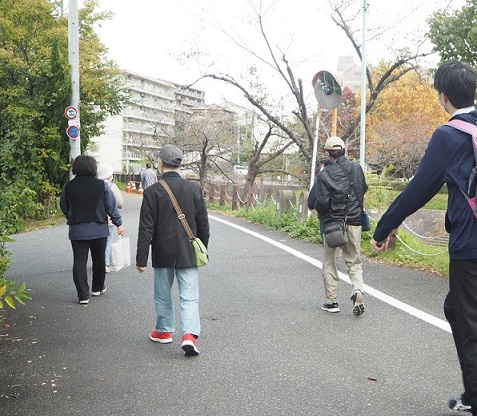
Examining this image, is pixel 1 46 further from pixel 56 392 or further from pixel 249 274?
pixel 56 392

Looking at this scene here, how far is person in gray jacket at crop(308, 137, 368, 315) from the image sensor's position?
6.26 meters

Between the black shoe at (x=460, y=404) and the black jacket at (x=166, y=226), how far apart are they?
2.28 metres

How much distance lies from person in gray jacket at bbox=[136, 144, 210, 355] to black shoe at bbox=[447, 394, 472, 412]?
2074 millimetres

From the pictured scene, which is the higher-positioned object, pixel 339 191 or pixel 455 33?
pixel 455 33

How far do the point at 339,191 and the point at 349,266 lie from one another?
87 centimetres

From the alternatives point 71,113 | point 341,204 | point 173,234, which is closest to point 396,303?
point 341,204

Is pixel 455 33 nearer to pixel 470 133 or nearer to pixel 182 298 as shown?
pixel 182 298

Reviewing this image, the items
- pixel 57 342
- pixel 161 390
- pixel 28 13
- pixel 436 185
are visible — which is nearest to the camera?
pixel 436 185

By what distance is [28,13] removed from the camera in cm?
1828

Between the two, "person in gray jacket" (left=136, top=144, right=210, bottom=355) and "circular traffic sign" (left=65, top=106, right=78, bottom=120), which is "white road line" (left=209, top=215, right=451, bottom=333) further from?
"circular traffic sign" (left=65, top=106, right=78, bottom=120)

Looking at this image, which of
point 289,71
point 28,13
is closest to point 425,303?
point 289,71

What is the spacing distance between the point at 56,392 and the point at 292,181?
33.4 metres

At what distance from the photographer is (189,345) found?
485cm

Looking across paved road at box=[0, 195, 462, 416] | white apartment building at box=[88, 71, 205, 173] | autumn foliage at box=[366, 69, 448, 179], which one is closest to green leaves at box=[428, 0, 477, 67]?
paved road at box=[0, 195, 462, 416]
